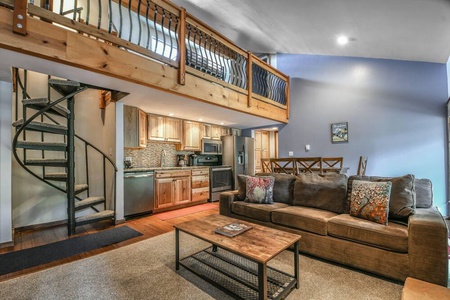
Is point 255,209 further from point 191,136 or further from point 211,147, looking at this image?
point 211,147

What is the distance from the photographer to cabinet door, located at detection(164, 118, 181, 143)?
492 centimetres

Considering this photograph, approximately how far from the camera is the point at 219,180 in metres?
5.63

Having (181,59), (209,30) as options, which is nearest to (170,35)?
(181,59)

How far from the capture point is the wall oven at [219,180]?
17.9 feet

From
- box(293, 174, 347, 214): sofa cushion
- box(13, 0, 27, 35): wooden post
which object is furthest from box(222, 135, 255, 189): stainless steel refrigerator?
box(13, 0, 27, 35): wooden post

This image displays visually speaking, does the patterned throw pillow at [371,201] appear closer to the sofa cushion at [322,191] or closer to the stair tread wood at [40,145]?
the sofa cushion at [322,191]

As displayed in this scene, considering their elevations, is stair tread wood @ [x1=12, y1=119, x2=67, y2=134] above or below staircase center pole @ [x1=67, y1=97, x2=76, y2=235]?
above

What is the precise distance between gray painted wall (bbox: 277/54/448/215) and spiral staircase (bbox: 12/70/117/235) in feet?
15.0

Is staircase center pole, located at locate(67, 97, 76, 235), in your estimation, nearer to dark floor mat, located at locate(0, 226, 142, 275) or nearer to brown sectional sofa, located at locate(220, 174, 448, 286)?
dark floor mat, located at locate(0, 226, 142, 275)

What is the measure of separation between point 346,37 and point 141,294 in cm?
475

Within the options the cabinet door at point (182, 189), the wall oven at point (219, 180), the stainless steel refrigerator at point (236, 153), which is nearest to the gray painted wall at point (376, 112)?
the stainless steel refrigerator at point (236, 153)

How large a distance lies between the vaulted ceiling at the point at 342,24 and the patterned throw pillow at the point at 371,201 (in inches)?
83.4

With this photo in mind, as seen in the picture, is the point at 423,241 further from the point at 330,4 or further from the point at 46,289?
the point at 46,289

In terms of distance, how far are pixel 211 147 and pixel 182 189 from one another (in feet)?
5.25
